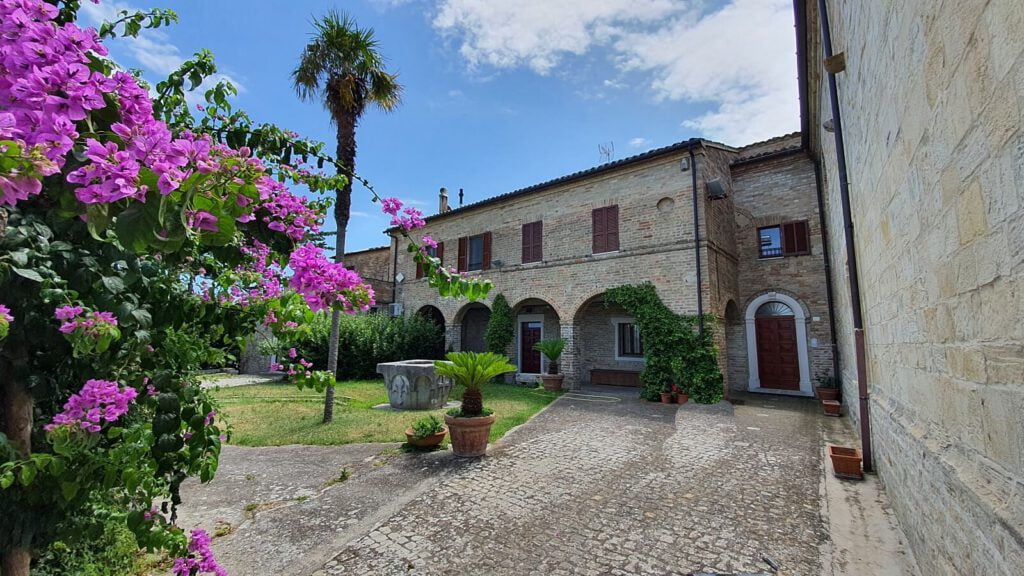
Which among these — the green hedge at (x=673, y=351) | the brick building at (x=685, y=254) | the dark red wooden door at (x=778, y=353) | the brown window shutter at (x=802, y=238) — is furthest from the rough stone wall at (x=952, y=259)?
the brown window shutter at (x=802, y=238)

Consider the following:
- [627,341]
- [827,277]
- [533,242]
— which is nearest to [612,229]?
[533,242]

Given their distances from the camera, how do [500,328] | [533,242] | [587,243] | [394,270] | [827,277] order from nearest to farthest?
[827,277] → [587,243] → [533,242] → [500,328] → [394,270]

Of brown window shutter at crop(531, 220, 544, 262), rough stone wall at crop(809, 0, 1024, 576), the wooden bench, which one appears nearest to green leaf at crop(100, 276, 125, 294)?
rough stone wall at crop(809, 0, 1024, 576)

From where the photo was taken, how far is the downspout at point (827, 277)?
10.4m

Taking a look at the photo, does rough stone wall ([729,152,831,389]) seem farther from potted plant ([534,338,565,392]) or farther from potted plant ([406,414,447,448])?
potted plant ([406,414,447,448])

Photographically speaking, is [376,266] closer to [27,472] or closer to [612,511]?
[612,511]

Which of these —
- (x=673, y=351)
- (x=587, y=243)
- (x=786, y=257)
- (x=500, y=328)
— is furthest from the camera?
(x=500, y=328)

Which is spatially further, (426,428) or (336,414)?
(336,414)

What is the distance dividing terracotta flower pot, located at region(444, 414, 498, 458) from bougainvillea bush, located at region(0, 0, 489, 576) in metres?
3.51

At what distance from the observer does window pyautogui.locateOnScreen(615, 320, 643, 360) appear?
1362 cm

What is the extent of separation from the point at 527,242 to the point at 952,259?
1204cm

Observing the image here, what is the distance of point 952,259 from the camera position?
6.24 ft

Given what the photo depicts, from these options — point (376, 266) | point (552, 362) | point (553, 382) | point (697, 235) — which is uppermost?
point (376, 266)

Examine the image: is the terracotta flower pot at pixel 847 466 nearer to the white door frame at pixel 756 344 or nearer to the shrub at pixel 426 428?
the shrub at pixel 426 428
